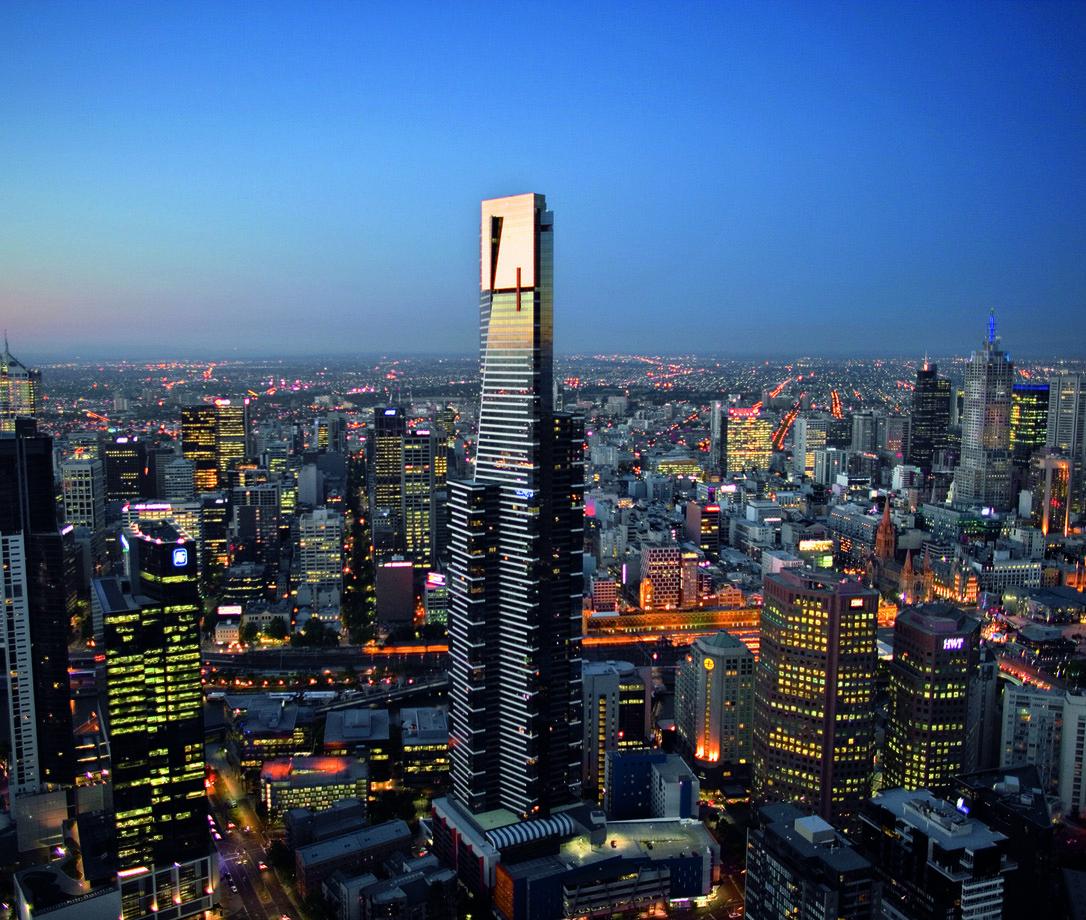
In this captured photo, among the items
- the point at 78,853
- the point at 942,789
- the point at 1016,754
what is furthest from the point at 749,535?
the point at 78,853

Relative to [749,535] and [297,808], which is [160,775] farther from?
[749,535]

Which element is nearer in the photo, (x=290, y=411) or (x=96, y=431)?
(x=96, y=431)

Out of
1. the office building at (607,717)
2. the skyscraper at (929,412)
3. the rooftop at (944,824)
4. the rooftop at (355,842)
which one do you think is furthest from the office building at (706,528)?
the rooftop at (944,824)

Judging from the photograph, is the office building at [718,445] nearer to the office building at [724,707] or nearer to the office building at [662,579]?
the office building at [662,579]

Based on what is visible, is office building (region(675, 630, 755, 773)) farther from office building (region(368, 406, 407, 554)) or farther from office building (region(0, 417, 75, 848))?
office building (region(368, 406, 407, 554))

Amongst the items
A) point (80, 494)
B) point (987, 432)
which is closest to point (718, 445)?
point (987, 432)

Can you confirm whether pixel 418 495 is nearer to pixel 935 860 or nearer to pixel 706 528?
pixel 706 528
